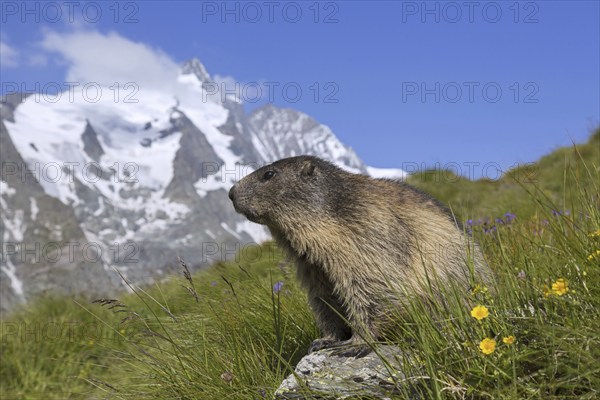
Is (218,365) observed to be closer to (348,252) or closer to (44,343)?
(348,252)

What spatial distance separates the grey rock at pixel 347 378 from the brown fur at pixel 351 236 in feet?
1.43

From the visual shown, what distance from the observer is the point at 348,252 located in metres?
5.18

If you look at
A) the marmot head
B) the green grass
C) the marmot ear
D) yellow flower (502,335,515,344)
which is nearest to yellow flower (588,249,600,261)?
the green grass

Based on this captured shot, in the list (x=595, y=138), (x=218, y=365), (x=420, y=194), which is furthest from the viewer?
(x=595, y=138)

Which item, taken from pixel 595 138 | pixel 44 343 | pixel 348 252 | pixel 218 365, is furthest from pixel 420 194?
pixel 595 138

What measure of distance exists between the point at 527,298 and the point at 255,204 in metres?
2.82

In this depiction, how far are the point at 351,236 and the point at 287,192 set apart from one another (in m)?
0.85

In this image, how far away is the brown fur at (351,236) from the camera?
5035 millimetres

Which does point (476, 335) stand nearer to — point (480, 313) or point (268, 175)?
point (480, 313)

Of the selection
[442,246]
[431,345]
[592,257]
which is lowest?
[431,345]

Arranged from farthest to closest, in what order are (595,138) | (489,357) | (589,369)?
(595,138) < (489,357) < (589,369)

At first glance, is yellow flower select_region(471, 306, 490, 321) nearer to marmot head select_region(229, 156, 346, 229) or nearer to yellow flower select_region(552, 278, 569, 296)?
yellow flower select_region(552, 278, 569, 296)

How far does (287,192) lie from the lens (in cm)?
579

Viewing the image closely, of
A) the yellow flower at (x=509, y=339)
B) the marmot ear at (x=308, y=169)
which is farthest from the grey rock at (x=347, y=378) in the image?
the marmot ear at (x=308, y=169)
